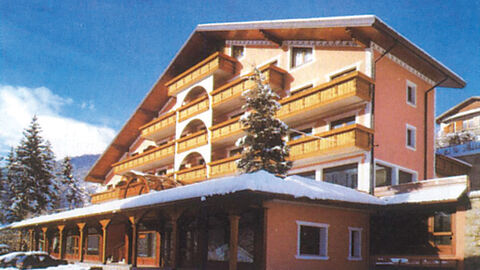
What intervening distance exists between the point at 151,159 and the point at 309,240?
23681 millimetres

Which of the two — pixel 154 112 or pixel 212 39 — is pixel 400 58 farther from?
pixel 154 112

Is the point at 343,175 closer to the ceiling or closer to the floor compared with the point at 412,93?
closer to the floor

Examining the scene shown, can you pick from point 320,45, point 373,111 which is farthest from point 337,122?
point 320,45

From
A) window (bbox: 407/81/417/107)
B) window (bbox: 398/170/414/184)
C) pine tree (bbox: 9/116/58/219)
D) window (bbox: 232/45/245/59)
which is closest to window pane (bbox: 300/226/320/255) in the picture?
window (bbox: 398/170/414/184)

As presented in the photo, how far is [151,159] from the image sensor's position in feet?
133

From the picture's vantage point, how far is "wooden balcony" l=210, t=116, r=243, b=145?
3047 centimetres

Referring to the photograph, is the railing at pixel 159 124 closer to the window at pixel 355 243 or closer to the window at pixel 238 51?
the window at pixel 238 51

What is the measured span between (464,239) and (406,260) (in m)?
2.70

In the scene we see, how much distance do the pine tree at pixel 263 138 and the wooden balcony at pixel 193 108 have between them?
1102 centimetres

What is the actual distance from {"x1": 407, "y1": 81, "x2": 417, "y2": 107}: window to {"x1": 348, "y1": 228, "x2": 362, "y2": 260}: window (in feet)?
31.6

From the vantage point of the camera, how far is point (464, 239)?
18219 millimetres

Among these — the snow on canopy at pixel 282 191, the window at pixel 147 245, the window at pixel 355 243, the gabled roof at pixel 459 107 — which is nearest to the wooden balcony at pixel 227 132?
the window at pixel 147 245

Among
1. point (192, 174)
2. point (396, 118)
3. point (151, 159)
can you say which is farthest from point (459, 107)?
point (151, 159)

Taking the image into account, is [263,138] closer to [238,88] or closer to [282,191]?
[282,191]
